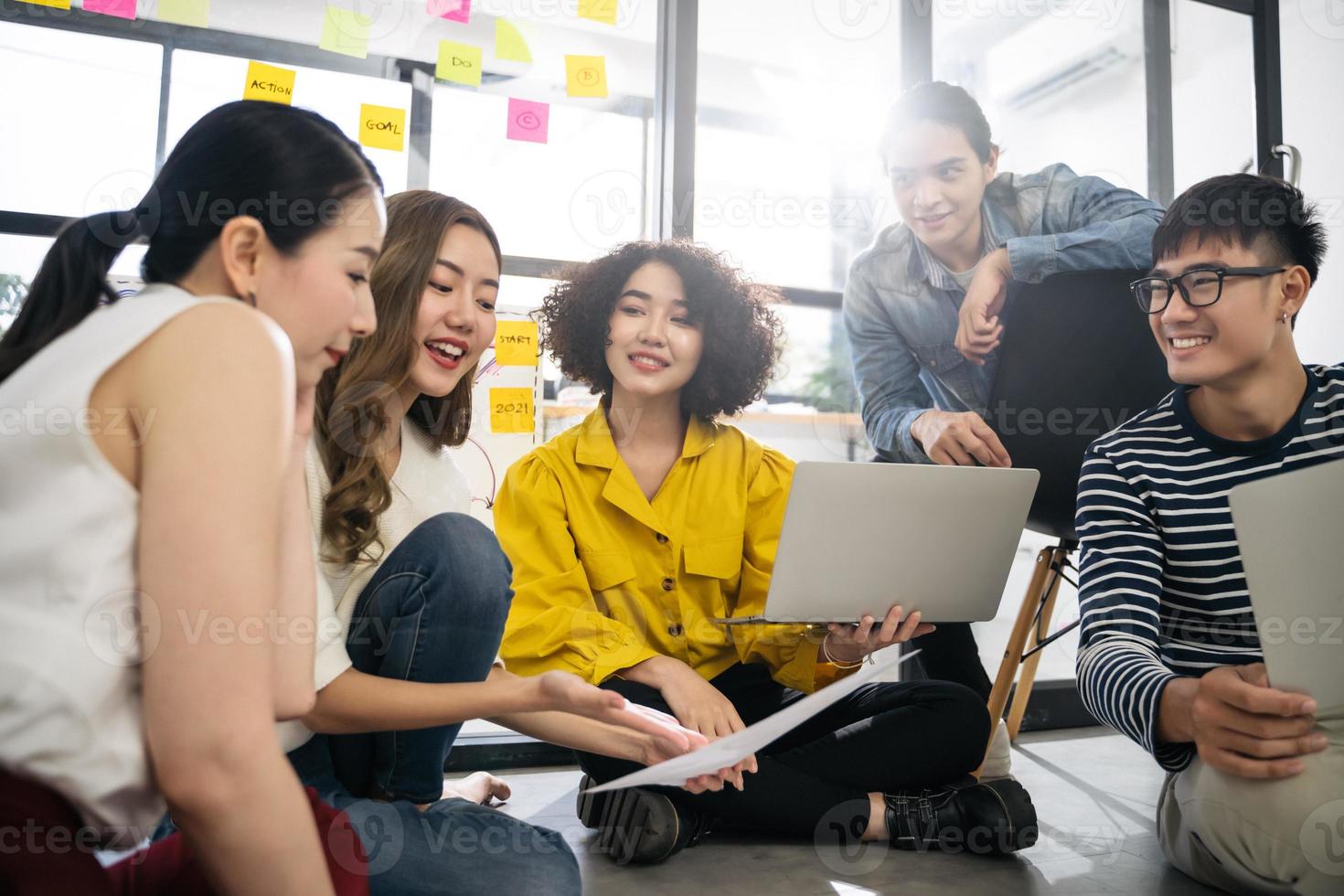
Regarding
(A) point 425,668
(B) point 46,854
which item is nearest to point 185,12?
(A) point 425,668

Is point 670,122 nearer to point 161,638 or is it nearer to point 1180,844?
point 1180,844

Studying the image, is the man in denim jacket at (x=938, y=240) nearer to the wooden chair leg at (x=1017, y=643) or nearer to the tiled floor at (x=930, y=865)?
the wooden chair leg at (x=1017, y=643)

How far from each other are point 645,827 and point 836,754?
307mm

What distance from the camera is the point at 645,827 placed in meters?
1.25

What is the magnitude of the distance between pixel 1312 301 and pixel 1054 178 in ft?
4.11

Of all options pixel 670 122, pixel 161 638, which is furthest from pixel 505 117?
pixel 161 638

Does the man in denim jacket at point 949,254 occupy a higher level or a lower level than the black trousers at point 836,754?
higher

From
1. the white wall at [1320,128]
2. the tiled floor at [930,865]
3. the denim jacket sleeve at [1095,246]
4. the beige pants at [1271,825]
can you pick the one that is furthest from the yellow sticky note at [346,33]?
the white wall at [1320,128]

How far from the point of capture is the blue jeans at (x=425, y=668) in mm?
972

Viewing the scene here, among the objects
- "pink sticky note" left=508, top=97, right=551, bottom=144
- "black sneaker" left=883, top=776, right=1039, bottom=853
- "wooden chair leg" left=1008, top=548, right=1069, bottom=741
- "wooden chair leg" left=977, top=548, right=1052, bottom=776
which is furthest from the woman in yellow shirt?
"pink sticky note" left=508, top=97, right=551, bottom=144

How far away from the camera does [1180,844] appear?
3.92 ft

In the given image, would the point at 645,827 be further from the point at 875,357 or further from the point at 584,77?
the point at 584,77

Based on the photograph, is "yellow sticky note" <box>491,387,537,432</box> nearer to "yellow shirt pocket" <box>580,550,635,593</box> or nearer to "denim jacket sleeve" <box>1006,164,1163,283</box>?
"yellow shirt pocket" <box>580,550,635,593</box>

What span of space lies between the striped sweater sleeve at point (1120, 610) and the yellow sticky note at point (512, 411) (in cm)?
113
